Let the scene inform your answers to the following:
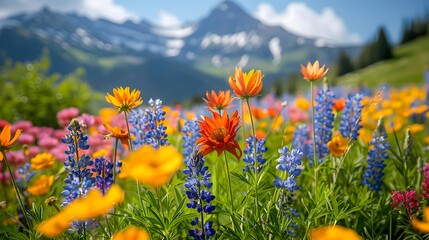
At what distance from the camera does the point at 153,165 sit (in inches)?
36.9

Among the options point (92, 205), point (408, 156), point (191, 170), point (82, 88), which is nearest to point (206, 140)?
point (191, 170)

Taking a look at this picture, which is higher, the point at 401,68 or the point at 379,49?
the point at 379,49

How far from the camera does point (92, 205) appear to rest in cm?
89

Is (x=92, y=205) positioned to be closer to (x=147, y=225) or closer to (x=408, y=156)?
(x=147, y=225)

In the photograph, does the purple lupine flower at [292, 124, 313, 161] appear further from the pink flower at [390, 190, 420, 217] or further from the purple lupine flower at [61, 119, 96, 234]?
the purple lupine flower at [61, 119, 96, 234]

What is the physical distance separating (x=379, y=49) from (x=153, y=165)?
8237 cm

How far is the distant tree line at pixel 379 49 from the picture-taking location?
74125mm

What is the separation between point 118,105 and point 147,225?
58 centimetres

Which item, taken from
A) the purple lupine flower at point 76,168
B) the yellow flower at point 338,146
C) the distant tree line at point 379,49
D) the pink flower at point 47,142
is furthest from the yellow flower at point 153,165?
the distant tree line at point 379,49

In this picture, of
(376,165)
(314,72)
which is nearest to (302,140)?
(376,165)

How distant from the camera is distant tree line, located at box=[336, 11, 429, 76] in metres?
74.1

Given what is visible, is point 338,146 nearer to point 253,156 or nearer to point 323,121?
point 323,121

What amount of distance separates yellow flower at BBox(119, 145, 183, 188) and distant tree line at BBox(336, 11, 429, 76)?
268ft

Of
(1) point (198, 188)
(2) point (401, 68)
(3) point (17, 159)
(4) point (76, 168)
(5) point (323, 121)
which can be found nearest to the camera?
(1) point (198, 188)
